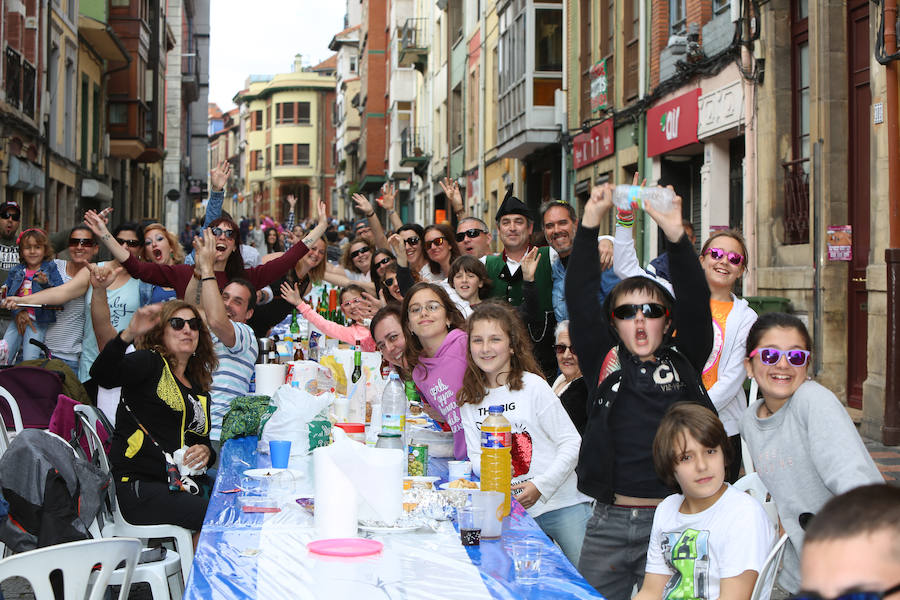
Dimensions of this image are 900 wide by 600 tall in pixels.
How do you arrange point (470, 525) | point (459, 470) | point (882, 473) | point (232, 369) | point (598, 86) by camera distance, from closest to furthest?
point (470, 525) < point (459, 470) < point (232, 369) < point (882, 473) < point (598, 86)

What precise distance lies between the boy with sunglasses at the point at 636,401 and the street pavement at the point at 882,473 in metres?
0.85

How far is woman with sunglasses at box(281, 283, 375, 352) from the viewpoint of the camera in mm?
7969

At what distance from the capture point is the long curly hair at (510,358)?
471 cm

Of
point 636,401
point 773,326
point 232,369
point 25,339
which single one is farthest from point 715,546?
point 25,339

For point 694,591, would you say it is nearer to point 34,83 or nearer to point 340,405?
point 340,405

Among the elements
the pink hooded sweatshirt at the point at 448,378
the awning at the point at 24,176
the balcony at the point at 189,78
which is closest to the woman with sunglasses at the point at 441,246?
the pink hooded sweatshirt at the point at 448,378

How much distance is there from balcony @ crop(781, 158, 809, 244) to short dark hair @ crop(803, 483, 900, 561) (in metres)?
10.9

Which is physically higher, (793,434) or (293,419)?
(793,434)

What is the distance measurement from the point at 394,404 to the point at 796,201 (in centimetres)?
819

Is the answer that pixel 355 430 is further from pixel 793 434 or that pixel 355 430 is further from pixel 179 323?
pixel 793 434

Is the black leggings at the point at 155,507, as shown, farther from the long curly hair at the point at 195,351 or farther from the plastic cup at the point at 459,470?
the plastic cup at the point at 459,470

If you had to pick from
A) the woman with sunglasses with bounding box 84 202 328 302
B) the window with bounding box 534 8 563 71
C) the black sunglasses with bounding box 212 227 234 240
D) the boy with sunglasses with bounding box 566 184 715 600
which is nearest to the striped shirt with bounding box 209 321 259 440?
the woman with sunglasses with bounding box 84 202 328 302

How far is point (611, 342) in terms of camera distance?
427 centimetres

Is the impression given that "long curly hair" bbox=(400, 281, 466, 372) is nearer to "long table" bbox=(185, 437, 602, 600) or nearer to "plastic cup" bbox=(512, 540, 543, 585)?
"long table" bbox=(185, 437, 602, 600)
